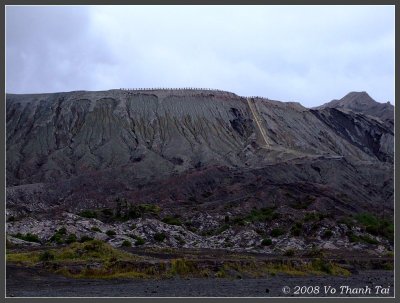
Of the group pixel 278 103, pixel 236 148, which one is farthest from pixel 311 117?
pixel 236 148

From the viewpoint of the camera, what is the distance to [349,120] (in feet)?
500

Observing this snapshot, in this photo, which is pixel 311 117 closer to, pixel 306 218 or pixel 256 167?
pixel 256 167

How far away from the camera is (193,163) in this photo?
119 m

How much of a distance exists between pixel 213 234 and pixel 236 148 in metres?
52.9

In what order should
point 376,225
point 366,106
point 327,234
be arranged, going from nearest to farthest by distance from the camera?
point 327,234 < point 376,225 < point 366,106

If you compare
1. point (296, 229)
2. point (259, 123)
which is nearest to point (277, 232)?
point (296, 229)

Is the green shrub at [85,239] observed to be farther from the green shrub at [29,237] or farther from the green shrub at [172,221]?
the green shrub at [172,221]

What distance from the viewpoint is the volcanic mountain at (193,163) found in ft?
267

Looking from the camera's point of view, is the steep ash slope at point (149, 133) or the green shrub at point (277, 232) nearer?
the green shrub at point (277, 232)

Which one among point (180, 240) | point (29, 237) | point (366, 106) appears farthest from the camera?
point (366, 106)

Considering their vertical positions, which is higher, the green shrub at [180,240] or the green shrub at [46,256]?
the green shrub at [46,256]

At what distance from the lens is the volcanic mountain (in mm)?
81500

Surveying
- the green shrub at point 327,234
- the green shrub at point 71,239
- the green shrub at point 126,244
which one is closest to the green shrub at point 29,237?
the green shrub at point 71,239

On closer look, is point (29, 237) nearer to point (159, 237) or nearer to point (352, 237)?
point (159, 237)
